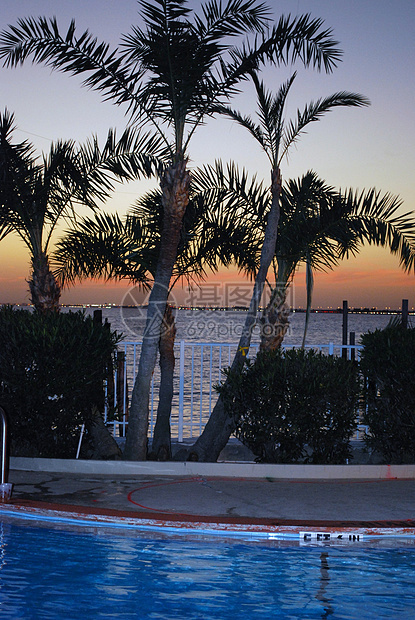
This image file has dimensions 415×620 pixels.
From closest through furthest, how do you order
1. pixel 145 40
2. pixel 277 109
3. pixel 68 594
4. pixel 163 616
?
pixel 163 616 < pixel 68 594 < pixel 145 40 < pixel 277 109

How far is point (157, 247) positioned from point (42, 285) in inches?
75.2

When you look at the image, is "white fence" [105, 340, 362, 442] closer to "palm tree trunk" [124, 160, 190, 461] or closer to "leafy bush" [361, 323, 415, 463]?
"palm tree trunk" [124, 160, 190, 461]

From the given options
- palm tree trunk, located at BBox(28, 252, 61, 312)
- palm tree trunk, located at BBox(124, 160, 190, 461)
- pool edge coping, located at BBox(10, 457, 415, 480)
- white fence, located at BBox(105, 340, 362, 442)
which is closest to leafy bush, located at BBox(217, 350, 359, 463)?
pool edge coping, located at BBox(10, 457, 415, 480)

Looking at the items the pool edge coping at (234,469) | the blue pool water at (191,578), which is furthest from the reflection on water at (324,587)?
the pool edge coping at (234,469)

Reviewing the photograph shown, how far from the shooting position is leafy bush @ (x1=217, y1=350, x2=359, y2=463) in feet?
23.6

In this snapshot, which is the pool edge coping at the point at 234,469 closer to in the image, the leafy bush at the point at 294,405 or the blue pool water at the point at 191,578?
the leafy bush at the point at 294,405

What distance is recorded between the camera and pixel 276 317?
11.3 metres

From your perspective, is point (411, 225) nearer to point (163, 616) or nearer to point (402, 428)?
point (402, 428)

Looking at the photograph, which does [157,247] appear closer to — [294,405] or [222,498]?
[294,405]

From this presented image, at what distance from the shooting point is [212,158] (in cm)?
1047

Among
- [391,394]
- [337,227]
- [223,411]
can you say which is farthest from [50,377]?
[337,227]

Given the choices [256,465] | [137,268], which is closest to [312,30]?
[137,268]

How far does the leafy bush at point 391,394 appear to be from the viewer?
7359 millimetres

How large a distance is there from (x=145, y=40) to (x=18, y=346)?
13.3 ft
